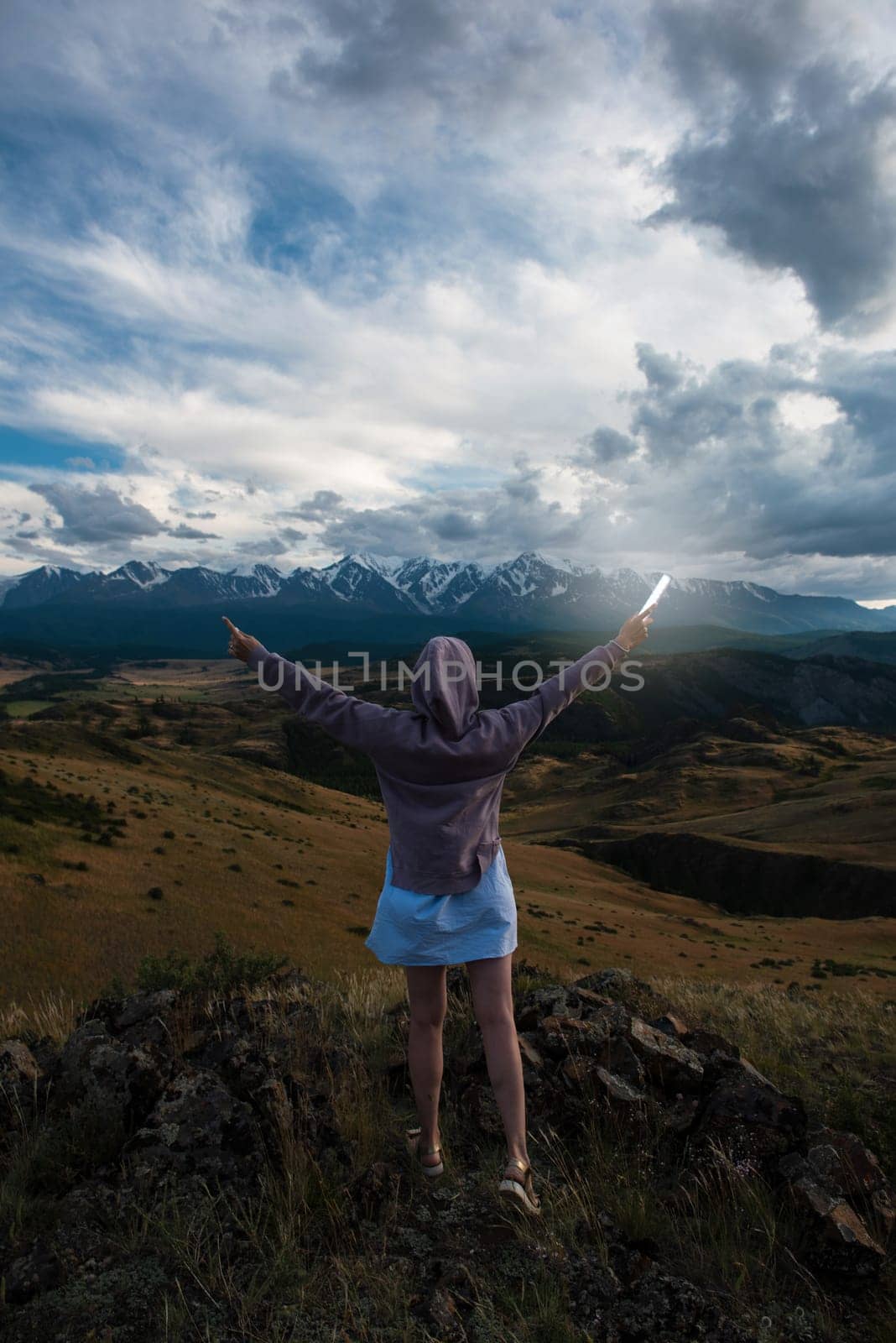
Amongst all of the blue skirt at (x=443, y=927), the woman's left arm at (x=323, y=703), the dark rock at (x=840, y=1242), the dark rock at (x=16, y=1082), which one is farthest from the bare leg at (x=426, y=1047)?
the dark rock at (x=16, y=1082)

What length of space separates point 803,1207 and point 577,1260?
1277mm

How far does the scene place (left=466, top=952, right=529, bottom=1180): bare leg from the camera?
148 inches

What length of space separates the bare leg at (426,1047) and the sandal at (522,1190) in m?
0.50

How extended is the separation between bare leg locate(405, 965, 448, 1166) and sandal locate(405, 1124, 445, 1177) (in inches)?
0.7

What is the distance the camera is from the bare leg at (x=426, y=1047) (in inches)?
154

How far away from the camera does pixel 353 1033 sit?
575 centimetres

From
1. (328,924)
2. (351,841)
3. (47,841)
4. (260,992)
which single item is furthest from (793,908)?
(260,992)

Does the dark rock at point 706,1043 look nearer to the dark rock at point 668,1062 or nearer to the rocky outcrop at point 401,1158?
the rocky outcrop at point 401,1158

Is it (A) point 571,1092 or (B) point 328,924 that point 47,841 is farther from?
(A) point 571,1092

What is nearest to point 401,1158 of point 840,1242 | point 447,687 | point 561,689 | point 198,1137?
point 198,1137

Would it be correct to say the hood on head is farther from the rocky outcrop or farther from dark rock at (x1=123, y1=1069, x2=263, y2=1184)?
dark rock at (x1=123, y1=1069, x2=263, y2=1184)

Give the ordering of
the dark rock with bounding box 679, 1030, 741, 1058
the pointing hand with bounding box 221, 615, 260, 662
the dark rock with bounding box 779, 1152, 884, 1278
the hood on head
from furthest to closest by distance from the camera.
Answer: the dark rock with bounding box 679, 1030, 741, 1058
the pointing hand with bounding box 221, 615, 260, 662
the hood on head
the dark rock with bounding box 779, 1152, 884, 1278

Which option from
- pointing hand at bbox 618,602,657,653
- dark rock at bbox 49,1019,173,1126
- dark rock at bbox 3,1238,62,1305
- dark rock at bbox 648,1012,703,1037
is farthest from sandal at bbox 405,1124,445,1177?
pointing hand at bbox 618,602,657,653

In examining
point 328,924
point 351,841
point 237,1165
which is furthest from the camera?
point 351,841
